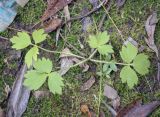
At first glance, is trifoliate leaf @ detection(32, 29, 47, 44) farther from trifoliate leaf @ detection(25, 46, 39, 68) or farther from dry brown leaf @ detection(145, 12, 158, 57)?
dry brown leaf @ detection(145, 12, 158, 57)

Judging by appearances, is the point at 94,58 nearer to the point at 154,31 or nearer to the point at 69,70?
the point at 69,70

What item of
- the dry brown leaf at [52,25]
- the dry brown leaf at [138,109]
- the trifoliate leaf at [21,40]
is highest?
the trifoliate leaf at [21,40]

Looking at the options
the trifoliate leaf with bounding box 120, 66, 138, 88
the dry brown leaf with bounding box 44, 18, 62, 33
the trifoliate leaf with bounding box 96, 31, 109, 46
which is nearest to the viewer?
the trifoliate leaf with bounding box 120, 66, 138, 88

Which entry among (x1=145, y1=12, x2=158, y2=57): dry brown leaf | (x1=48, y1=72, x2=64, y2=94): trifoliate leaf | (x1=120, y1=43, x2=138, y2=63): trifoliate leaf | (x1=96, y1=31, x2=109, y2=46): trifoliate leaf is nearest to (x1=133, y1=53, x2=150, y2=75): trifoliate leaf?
(x1=120, y1=43, x2=138, y2=63): trifoliate leaf

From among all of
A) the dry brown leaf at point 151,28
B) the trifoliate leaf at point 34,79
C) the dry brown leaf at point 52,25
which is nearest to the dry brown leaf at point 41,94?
the trifoliate leaf at point 34,79

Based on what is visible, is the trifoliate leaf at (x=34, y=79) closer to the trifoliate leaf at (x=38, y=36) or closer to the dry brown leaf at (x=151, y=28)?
the trifoliate leaf at (x=38, y=36)
